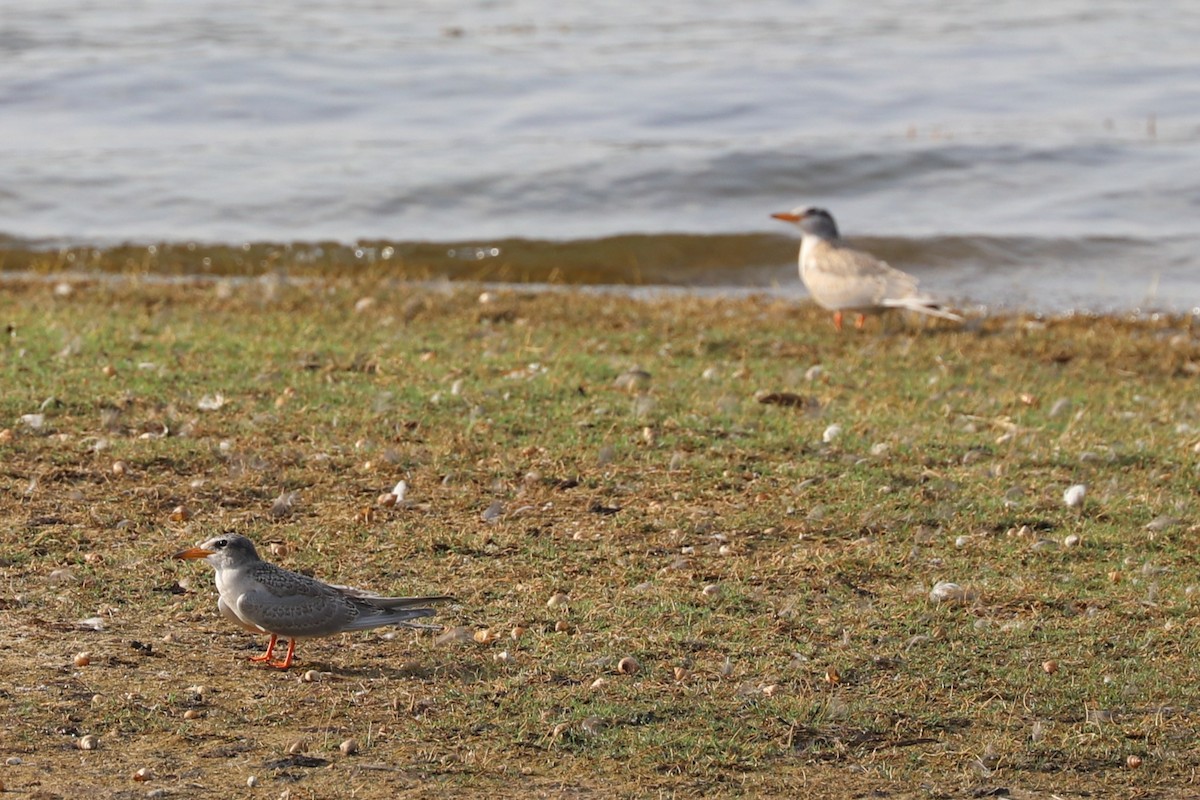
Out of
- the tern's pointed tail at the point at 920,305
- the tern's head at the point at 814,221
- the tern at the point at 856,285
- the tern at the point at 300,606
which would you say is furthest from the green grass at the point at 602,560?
the tern's head at the point at 814,221

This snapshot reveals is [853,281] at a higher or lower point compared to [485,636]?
higher

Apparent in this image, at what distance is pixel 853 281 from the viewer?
551 inches

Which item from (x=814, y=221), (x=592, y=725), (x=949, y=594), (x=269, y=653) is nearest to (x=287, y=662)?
(x=269, y=653)

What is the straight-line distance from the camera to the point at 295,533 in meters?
7.89

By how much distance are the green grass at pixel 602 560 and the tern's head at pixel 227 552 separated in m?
0.38

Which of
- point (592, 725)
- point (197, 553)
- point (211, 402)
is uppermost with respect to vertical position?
point (211, 402)

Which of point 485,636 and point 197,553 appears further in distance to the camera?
point 485,636

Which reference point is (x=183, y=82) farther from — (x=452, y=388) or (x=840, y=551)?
(x=840, y=551)

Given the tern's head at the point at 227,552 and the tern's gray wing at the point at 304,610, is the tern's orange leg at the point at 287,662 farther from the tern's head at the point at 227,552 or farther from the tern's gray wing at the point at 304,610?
the tern's head at the point at 227,552

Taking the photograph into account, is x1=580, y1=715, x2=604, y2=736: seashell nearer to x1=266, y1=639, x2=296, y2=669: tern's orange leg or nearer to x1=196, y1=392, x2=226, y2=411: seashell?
x1=266, y1=639, x2=296, y2=669: tern's orange leg

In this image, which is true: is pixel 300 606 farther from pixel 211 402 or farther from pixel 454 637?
pixel 211 402

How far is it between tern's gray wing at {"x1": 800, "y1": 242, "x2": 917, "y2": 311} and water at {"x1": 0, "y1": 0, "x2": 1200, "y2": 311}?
3.38 m

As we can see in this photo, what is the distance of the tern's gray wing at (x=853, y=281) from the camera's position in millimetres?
13867

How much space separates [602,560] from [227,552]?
1.92 m
